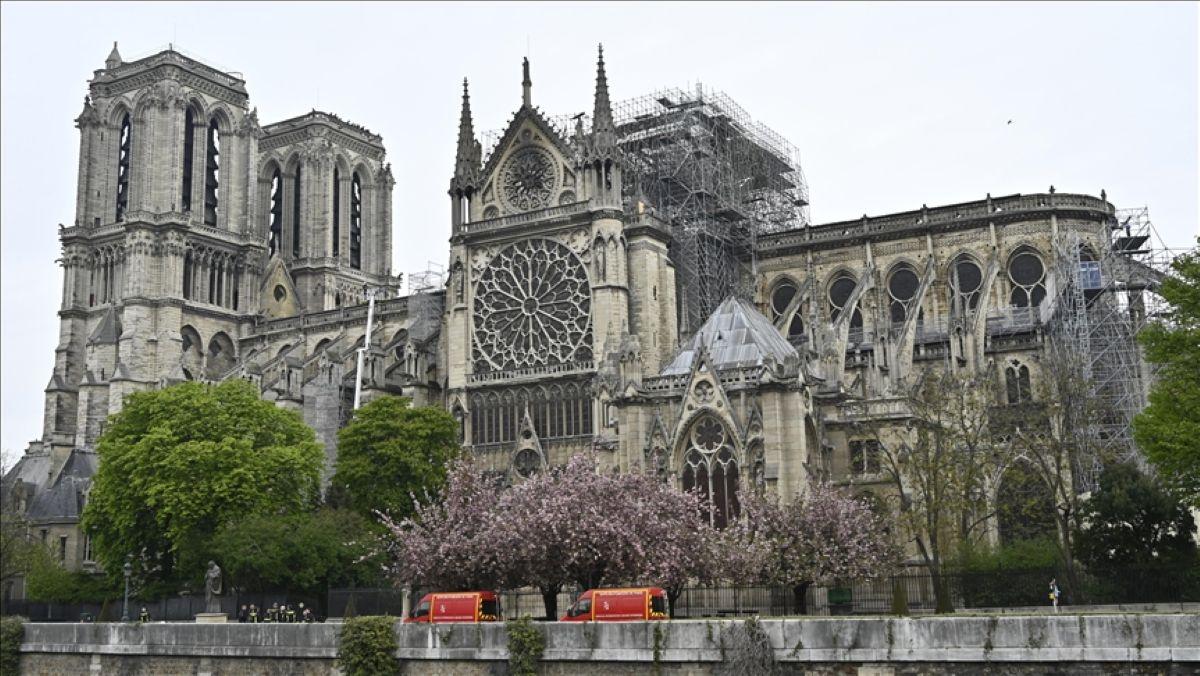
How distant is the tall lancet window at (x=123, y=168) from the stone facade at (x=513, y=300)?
211 millimetres

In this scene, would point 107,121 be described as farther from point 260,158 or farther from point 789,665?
point 789,665

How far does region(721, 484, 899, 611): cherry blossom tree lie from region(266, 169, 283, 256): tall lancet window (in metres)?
58.4

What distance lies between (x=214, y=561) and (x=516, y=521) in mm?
13205

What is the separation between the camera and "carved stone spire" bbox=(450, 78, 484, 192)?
187 ft

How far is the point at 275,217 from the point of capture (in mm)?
87688

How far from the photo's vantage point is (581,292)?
53.3m

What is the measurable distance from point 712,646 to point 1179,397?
14.2 m

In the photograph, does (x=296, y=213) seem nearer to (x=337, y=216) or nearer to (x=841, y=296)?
(x=337, y=216)

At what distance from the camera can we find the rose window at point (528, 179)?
5572cm

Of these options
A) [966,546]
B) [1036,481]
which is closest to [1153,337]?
[966,546]

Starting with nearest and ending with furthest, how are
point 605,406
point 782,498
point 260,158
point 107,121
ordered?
point 782,498
point 605,406
point 107,121
point 260,158

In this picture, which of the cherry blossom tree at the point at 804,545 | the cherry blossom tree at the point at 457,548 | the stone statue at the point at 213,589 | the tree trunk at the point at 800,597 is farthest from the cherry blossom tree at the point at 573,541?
the stone statue at the point at 213,589

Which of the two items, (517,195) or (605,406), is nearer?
(605,406)

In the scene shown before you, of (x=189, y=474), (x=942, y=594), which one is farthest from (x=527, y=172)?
(x=942, y=594)
